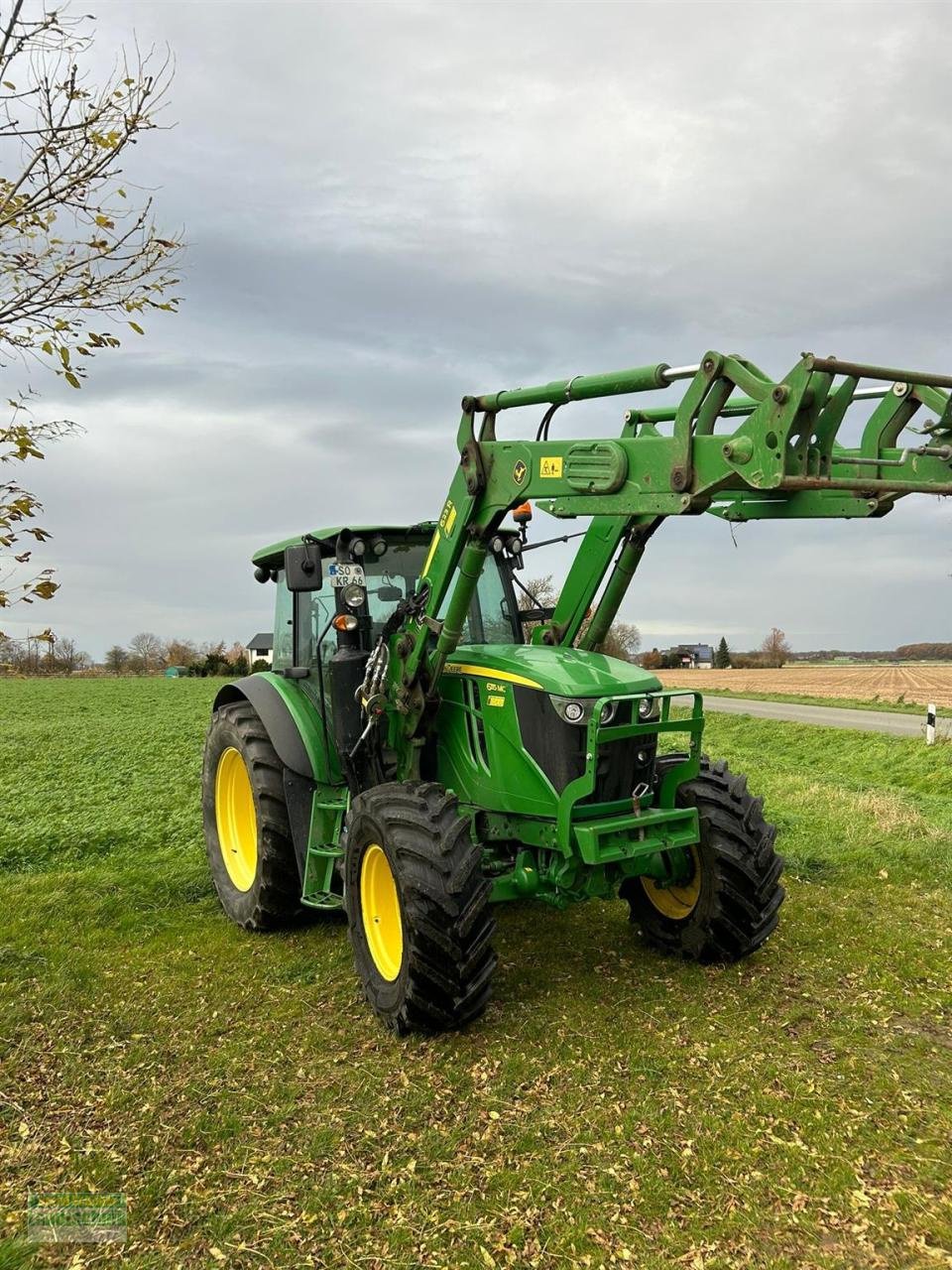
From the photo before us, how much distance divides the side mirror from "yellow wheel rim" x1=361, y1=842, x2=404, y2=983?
1.54 m

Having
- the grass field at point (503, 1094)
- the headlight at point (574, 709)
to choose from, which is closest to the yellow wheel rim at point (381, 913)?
the grass field at point (503, 1094)

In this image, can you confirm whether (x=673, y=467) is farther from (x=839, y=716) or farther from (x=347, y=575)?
(x=839, y=716)

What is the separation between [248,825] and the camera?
6988 millimetres

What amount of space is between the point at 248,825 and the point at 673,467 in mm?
4447

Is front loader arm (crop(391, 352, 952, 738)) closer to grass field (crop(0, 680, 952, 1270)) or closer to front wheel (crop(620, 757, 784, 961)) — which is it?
front wheel (crop(620, 757, 784, 961))

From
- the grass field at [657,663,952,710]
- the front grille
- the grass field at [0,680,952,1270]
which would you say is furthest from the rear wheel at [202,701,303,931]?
the grass field at [657,663,952,710]

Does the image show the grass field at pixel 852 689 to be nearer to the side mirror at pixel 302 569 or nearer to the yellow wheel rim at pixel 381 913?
the side mirror at pixel 302 569

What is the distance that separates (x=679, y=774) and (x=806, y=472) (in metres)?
2.11

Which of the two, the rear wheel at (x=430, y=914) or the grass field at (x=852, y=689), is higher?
the rear wheel at (x=430, y=914)

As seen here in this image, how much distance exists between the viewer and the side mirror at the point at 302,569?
5359 millimetres

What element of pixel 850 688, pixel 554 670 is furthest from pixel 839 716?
pixel 554 670

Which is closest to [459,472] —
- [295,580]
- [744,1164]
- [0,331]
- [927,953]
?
[295,580]

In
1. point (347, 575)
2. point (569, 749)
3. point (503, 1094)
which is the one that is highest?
point (347, 575)

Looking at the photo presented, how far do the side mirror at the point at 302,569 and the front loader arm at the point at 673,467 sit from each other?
2.00 ft
